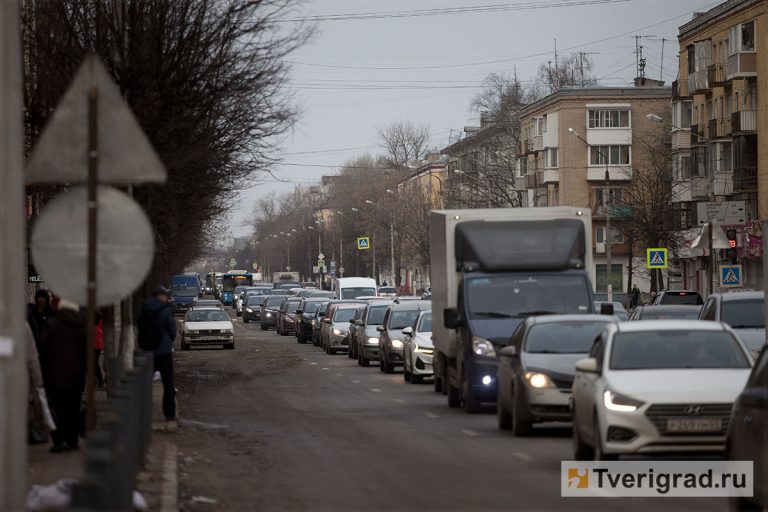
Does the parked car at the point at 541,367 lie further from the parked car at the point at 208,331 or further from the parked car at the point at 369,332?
the parked car at the point at 208,331

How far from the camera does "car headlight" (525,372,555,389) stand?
63.9 feet

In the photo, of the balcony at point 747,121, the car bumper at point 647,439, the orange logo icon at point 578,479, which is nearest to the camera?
the orange logo icon at point 578,479

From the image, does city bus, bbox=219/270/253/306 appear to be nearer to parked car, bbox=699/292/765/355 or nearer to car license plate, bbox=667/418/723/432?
parked car, bbox=699/292/765/355

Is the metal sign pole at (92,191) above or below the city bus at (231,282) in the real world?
above

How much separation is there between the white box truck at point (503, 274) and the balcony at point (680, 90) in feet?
197

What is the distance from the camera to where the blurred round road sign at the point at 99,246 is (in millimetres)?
9750

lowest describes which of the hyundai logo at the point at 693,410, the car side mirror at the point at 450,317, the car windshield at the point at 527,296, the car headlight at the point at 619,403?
the hyundai logo at the point at 693,410

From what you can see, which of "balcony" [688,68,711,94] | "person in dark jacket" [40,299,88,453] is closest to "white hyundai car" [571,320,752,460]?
"person in dark jacket" [40,299,88,453]

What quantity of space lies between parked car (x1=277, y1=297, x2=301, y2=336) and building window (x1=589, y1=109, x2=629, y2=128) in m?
40.0

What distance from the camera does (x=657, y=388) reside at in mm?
14742

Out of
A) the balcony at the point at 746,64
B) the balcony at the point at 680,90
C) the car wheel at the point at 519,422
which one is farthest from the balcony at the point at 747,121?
the car wheel at the point at 519,422

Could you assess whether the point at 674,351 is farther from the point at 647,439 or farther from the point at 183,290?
the point at 183,290

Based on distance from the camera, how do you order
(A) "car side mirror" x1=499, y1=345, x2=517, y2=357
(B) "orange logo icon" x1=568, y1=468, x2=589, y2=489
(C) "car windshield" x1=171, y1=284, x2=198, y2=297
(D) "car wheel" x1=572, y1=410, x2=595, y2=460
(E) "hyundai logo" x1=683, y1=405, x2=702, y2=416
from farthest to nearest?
(C) "car windshield" x1=171, y1=284, x2=198, y2=297 < (A) "car side mirror" x1=499, y1=345, x2=517, y2=357 < (D) "car wheel" x1=572, y1=410, x2=595, y2=460 < (E) "hyundai logo" x1=683, y1=405, x2=702, y2=416 < (B) "orange logo icon" x1=568, y1=468, x2=589, y2=489

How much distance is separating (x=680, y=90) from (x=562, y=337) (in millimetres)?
65688
